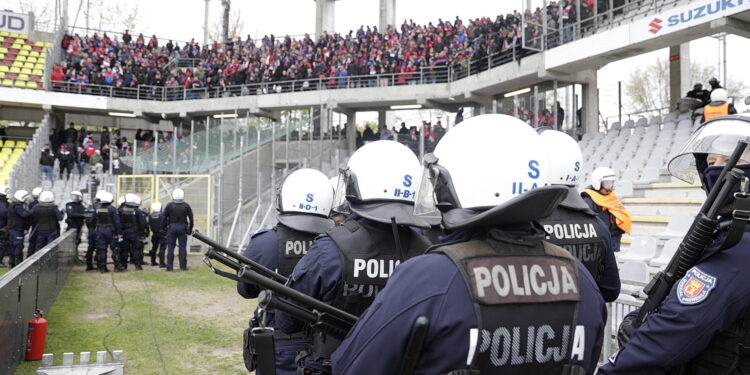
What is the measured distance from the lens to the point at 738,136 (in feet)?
7.00

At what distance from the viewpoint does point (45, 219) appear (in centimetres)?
1217

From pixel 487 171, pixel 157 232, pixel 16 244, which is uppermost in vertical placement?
pixel 487 171

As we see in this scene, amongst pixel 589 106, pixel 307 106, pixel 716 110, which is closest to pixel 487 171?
pixel 716 110

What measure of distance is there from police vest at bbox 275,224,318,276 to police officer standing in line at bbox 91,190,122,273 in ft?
32.5

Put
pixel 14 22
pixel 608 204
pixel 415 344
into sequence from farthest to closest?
1. pixel 14 22
2. pixel 608 204
3. pixel 415 344

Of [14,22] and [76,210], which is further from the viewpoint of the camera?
[14,22]

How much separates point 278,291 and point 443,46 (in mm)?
21720

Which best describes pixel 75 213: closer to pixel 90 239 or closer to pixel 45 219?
pixel 45 219

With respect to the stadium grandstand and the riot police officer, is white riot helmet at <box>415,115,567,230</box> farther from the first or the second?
the riot police officer

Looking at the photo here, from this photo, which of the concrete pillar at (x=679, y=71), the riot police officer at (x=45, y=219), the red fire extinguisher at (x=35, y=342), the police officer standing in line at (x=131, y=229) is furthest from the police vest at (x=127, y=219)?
the concrete pillar at (x=679, y=71)

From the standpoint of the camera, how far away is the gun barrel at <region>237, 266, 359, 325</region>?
179cm

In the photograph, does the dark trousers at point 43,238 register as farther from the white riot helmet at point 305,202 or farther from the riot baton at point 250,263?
the white riot helmet at point 305,202

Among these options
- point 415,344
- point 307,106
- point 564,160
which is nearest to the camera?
point 415,344

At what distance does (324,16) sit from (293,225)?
26.9 metres
